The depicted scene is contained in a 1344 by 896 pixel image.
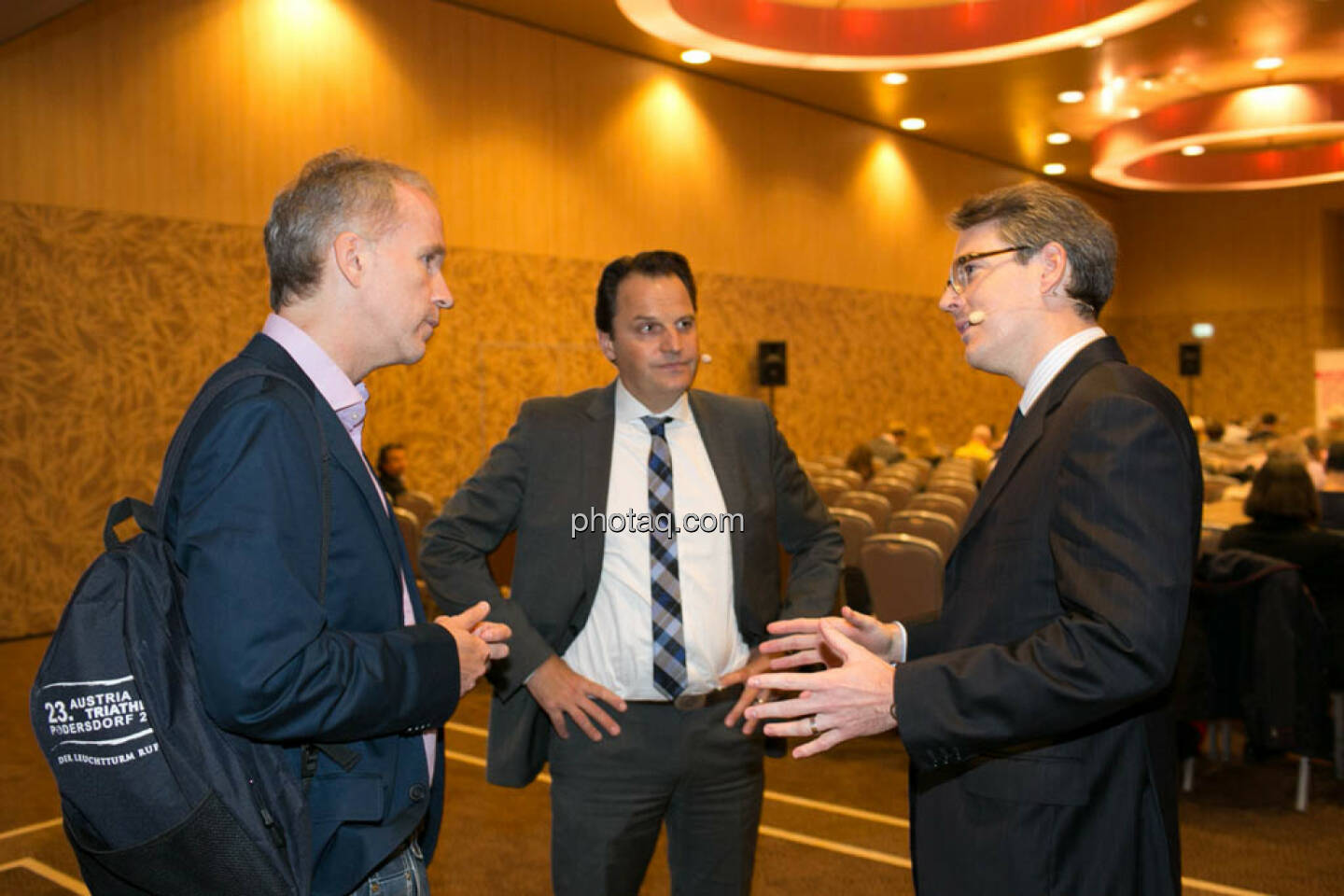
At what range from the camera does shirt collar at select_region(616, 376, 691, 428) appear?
2645 mm

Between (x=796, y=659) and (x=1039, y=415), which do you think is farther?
(x=796, y=659)

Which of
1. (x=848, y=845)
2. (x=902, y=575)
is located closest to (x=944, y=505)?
(x=902, y=575)

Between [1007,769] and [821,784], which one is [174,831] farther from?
[821,784]

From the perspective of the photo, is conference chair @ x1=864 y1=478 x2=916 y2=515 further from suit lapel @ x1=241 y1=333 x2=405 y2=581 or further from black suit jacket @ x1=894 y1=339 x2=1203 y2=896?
suit lapel @ x1=241 y1=333 x2=405 y2=581

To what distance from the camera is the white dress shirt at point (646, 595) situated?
8.05ft

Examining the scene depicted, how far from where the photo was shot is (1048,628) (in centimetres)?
155

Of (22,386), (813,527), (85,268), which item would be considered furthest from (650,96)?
(813,527)

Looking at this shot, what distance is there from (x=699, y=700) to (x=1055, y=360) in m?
1.06

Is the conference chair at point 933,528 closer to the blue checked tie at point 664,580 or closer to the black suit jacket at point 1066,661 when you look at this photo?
the blue checked tie at point 664,580

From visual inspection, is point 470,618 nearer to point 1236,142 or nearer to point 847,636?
point 847,636

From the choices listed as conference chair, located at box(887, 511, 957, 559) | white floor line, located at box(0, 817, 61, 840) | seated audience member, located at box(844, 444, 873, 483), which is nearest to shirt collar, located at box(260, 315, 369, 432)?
white floor line, located at box(0, 817, 61, 840)

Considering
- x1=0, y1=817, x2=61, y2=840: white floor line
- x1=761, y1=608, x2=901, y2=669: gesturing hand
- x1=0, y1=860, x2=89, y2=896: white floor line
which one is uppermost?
x1=761, y1=608, x2=901, y2=669: gesturing hand

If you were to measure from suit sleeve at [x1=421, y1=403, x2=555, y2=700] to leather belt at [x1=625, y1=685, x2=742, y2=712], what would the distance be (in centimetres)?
28

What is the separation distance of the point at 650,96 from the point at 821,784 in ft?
36.0
